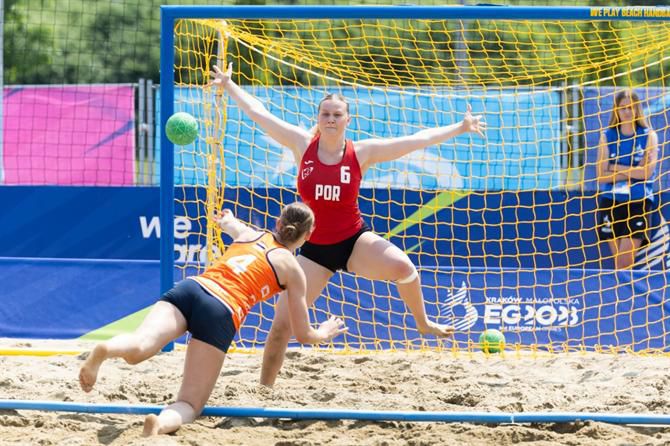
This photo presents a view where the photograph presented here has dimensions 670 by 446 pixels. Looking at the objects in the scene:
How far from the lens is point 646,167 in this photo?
26.1 feet

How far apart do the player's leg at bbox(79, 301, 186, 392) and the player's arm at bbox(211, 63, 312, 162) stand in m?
1.62

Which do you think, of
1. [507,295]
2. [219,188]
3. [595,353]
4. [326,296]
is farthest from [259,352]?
[595,353]

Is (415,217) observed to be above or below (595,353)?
above

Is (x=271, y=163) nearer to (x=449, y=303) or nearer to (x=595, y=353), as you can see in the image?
(x=449, y=303)

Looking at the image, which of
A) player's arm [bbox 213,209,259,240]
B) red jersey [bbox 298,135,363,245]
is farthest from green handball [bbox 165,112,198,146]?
player's arm [bbox 213,209,259,240]

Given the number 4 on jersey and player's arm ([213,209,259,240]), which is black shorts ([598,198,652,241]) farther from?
the number 4 on jersey

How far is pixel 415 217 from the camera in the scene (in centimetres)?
887

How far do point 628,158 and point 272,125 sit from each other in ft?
11.9

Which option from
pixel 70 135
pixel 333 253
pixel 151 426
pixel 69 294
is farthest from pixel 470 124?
pixel 70 135

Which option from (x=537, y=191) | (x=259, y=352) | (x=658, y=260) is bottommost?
(x=259, y=352)

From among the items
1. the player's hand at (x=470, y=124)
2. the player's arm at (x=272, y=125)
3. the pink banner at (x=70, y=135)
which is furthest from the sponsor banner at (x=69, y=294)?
the pink banner at (x=70, y=135)

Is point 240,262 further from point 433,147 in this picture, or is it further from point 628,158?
point 433,147

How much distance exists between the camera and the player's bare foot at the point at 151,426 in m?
4.45

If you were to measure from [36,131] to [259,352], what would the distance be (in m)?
6.29
